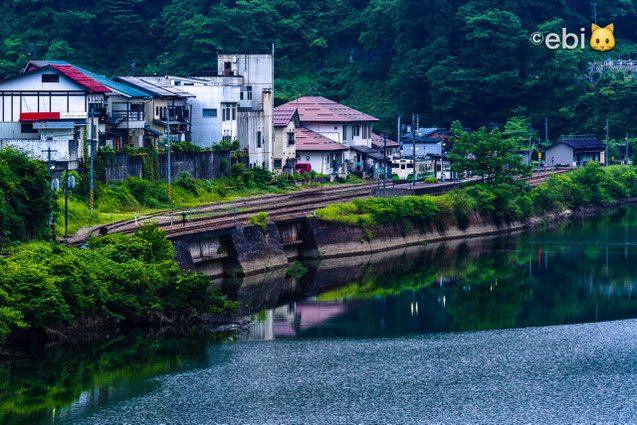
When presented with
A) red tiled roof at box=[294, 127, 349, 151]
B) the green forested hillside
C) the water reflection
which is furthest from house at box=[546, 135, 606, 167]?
the water reflection

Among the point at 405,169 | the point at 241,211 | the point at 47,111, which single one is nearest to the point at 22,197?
the point at 47,111

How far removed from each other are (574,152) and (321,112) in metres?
27.8

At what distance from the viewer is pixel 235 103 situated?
75.8 meters

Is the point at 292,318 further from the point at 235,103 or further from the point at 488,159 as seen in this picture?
the point at 235,103

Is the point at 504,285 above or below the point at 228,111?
below

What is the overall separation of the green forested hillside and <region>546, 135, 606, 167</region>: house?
4.61 m

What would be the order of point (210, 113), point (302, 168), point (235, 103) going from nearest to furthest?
point (210, 113) < point (235, 103) < point (302, 168)

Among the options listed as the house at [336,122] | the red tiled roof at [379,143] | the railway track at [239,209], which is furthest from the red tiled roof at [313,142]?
the red tiled roof at [379,143]

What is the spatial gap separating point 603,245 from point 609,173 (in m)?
27.9

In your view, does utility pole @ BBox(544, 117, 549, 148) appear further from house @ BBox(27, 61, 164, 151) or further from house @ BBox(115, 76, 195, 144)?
house @ BBox(27, 61, 164, 151)

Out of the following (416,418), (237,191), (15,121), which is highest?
(15,121)

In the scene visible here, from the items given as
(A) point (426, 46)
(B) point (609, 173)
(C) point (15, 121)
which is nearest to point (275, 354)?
(C) point (15, 121)

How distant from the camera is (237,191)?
69562mm

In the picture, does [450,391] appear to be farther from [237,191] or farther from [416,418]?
[237,191]
